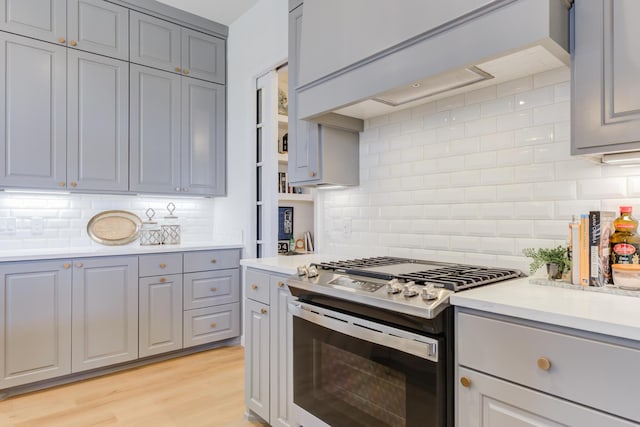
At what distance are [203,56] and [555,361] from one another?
3.62m

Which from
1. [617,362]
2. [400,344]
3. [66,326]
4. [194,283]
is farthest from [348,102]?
[66,326]

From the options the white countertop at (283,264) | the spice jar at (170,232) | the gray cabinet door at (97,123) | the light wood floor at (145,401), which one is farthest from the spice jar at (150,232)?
the white countertop at (283,264)

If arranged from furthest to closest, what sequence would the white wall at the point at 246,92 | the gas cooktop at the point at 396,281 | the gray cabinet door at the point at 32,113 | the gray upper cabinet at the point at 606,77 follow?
1. the white wall at the point at 246,92
2. the gray cabinet door at the point at 32,113
3. the gas cooktop at the point at 396,281
4. the gray upper cabinet at the point at 606,77

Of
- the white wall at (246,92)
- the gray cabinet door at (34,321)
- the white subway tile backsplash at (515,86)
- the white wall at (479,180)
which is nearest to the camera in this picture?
the white wall at (479,180)

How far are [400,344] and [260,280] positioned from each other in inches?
39.2

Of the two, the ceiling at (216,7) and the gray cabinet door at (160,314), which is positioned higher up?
the ceiling at (216,7)

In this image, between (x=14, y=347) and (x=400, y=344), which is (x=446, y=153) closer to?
(x=400, y=344)

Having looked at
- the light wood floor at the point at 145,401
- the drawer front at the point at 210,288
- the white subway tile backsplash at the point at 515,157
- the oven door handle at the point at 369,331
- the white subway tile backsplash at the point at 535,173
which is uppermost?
the white subway tile backsplash at the point at 515,157

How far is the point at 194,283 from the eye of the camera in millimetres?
3254

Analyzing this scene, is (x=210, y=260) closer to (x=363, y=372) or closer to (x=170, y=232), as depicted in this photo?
(x=170, y=232)

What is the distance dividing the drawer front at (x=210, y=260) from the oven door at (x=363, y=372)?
→ 171cm

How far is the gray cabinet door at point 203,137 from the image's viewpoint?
350cm

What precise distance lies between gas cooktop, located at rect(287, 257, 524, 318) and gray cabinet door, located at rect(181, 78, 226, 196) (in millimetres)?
2104

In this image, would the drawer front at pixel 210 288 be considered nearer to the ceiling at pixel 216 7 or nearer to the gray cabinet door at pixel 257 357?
the gray cabinet door at pixel 257 357
